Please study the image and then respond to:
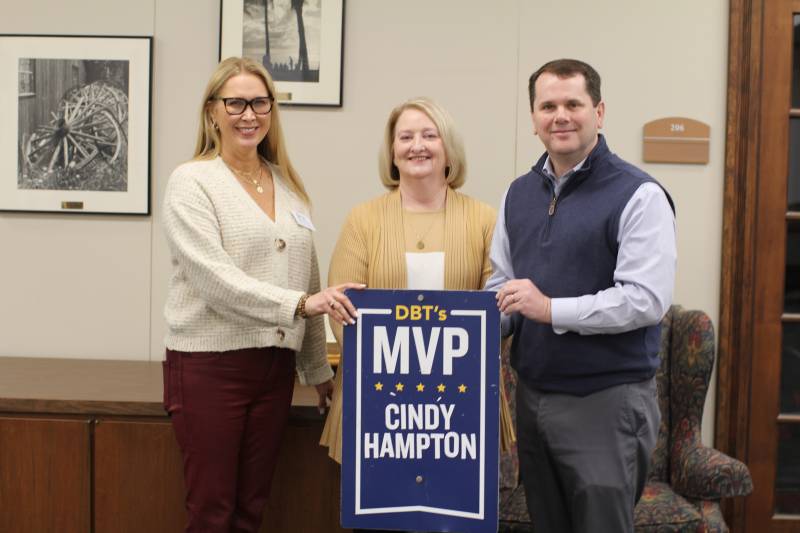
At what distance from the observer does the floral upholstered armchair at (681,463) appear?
2.59m

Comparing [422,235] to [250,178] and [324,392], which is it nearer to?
[250,178]

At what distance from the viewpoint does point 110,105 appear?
129 inches

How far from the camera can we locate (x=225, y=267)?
81.1 inches

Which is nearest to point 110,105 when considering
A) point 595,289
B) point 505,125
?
point 505,125

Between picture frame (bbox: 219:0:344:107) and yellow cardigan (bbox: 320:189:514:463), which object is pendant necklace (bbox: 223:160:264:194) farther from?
picture frame (bbox: 219:0:344:107)

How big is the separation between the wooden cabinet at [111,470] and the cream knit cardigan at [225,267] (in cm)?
57

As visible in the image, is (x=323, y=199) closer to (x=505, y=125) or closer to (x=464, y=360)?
(x=505, y=125)

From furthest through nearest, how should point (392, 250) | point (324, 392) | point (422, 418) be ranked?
point (324, 392) < point (392, 250) < point (422, 418)

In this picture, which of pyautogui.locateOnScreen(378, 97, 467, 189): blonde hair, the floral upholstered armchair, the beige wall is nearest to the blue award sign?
pyautogui.locateOnScreen(378, 97, 467, 189): blonde hair

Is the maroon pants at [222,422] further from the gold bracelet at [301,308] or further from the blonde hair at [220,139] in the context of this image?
the blonde hair at [220,139]

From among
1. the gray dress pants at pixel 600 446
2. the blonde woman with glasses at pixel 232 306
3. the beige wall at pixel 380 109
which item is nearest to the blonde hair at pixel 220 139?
the blonde woman with glasses at pixel 232 306

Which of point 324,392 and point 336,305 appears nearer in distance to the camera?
point 336,305

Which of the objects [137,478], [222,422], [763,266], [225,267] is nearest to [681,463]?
[763,266]

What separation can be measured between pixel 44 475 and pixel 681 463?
223 cm
